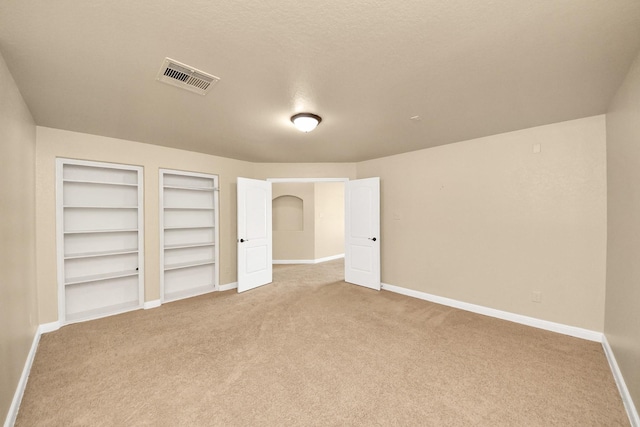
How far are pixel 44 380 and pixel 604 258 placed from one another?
17.2ft

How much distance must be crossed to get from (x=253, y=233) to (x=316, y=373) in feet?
9.64

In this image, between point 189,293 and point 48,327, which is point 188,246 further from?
point 48,327

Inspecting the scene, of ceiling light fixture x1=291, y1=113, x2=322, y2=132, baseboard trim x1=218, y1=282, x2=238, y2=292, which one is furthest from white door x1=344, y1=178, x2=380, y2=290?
ceiling light fixture x1=291, y1=113, x2=322, y2=132

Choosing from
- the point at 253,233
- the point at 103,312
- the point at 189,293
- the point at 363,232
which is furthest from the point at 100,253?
the point at 363,232

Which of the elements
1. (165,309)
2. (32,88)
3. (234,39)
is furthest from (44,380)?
(234,39)

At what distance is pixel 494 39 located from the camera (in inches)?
59.3

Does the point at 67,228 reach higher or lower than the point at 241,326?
higher

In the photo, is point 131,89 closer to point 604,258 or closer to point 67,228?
point 67,228

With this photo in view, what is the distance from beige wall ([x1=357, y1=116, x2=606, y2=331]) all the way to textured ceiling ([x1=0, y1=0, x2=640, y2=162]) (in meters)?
0.45

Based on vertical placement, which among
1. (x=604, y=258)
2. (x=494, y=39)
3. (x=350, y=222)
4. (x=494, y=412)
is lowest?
(x=494, y=412)

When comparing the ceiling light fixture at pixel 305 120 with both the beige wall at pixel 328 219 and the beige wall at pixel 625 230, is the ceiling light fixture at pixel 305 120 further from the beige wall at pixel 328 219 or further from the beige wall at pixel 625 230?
the beige wall at pixel 328 219

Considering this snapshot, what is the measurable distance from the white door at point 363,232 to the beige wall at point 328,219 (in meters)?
2.30

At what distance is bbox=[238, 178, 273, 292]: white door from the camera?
4488 millimetres

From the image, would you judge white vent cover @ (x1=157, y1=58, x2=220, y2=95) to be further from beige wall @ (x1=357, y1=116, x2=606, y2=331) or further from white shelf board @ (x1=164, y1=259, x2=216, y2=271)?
beige wall @ (x1=357, y1=116, x2=606, y2=331)
